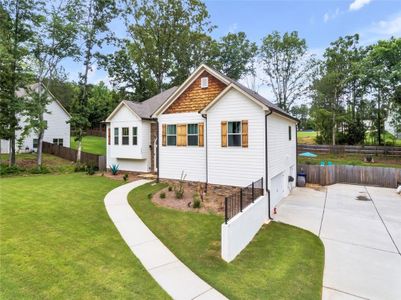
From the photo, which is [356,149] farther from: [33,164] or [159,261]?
[33,164]

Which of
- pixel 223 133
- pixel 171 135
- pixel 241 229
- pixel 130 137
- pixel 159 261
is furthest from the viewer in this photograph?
pixel 130 137

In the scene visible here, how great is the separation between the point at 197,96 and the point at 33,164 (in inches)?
655

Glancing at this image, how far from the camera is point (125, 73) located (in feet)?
105

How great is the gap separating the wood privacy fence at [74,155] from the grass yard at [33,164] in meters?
0.60

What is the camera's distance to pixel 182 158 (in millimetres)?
13734

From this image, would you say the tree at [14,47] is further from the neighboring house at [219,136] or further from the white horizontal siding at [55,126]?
the white horizontal siding at [55,126]

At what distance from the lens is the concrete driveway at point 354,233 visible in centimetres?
562

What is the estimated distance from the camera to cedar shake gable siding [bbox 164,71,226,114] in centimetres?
1291

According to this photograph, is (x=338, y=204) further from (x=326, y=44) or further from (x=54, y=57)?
(x=326, y=44)

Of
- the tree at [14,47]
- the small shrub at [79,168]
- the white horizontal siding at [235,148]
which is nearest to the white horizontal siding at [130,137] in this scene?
the small shrub at [79,168]

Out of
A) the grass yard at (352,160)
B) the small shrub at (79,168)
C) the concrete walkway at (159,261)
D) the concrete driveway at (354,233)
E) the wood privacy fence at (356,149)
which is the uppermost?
the wood privacy fence at (356,149)

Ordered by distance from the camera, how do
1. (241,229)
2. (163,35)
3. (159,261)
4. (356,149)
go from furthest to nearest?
(163,35)
(356,149)
(241,229)
(159,261)

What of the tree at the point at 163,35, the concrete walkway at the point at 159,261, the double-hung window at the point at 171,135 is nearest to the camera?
the concrete walkway at the point at 159,261

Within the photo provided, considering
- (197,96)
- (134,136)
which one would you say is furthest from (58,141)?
(197,96)
